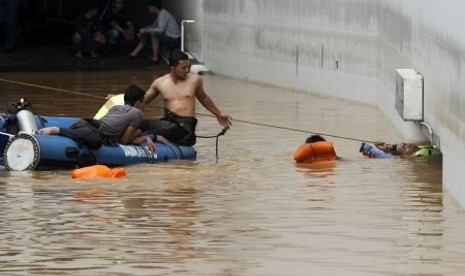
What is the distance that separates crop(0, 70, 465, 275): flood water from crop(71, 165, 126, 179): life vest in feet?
0.55

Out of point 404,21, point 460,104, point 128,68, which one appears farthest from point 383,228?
point 128,68

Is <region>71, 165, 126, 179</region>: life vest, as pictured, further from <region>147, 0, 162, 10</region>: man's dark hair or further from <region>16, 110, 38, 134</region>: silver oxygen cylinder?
<region>147, 0, 162, 10</region>: man's dark hair

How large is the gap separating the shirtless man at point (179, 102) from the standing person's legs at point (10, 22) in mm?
13826

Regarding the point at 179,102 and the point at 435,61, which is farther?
the point at 179,102

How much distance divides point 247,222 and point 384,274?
2.52m

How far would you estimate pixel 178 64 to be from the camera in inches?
753

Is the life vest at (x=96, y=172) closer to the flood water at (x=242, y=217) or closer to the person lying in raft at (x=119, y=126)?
the flood water at (x=242, y=217)

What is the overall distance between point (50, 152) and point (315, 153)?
2.90 metres

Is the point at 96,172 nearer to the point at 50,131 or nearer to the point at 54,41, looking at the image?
the point at 50,131

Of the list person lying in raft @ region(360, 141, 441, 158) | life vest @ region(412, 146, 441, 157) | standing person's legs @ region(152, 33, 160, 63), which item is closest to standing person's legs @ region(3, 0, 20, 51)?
standing person's legs @ region(152, 33, 160, 63)

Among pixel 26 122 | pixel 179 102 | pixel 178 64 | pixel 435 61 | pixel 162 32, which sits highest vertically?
pixel 435 61

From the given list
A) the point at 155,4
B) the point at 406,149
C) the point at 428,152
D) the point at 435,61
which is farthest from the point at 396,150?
the point at 155,4

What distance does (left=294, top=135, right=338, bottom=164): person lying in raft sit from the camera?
17828mm

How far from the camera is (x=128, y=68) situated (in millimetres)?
31531
